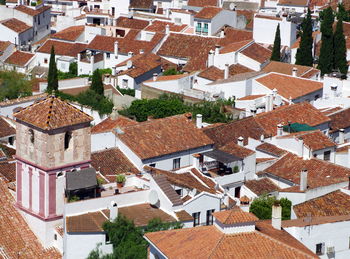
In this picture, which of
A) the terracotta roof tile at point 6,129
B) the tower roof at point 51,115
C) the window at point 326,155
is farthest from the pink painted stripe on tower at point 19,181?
the window at point 326,155

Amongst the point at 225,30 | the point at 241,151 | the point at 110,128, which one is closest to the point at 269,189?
the point at 241,151

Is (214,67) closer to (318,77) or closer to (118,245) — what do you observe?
(318,77)

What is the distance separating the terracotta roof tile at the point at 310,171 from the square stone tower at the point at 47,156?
40.5 ft

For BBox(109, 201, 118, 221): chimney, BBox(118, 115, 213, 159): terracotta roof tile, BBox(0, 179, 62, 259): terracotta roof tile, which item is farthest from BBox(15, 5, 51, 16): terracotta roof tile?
BBox(109, 201, 118, 221): chimney

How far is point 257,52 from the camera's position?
8969 cm

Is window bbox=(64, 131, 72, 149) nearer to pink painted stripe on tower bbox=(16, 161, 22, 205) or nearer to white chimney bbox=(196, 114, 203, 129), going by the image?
pink painted stripe on tower bbox=(16, 161, 22, 205)

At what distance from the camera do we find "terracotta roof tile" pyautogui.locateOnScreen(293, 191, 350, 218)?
53419mm

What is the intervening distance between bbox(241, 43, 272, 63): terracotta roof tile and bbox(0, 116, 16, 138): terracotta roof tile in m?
24.3

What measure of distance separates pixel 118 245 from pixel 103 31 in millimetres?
54622

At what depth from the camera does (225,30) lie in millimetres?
98750

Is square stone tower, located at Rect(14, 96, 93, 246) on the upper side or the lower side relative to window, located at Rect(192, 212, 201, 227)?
upper

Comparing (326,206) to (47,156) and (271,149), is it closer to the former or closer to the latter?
(271,149)

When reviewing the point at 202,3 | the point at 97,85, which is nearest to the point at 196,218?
the point at 97,85

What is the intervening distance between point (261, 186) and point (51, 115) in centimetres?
1480
